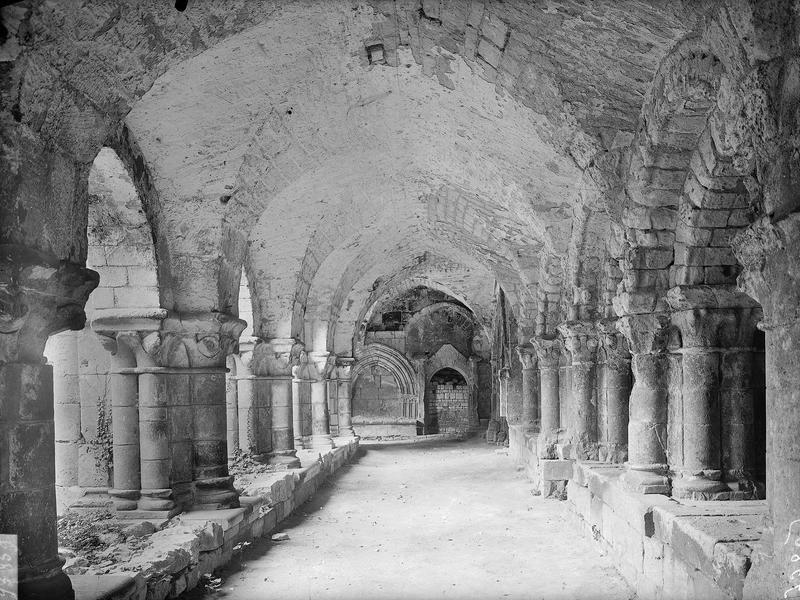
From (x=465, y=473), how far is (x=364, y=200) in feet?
17.8

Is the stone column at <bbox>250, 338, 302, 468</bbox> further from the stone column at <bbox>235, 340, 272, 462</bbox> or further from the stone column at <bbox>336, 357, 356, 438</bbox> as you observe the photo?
the stone column at <bbox>336, 357, 356, 438</bbox>

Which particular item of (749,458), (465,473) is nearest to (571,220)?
(749,458)

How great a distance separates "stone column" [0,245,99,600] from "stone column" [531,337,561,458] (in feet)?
26.3

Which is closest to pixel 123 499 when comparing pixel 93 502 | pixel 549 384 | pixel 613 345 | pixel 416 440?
pixel 93 502

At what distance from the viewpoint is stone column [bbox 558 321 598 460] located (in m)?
8.52

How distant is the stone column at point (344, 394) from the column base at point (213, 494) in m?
11.2

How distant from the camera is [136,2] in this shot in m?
4.00

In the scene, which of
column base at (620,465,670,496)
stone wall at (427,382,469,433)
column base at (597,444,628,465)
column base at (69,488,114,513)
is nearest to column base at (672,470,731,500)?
column base at (620,465,670,496)

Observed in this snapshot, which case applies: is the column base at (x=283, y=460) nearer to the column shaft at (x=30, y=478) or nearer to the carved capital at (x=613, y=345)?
the carved capital at (x=613, y=345)

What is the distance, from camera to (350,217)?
1086cm

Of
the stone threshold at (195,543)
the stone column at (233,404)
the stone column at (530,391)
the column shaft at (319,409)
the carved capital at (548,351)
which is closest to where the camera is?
the stone threshold at (195,543)

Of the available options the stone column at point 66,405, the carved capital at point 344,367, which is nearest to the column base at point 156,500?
the stone column at point 66,405

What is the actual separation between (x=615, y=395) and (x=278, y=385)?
16.9ft

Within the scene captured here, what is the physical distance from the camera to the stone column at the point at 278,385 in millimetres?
10398
